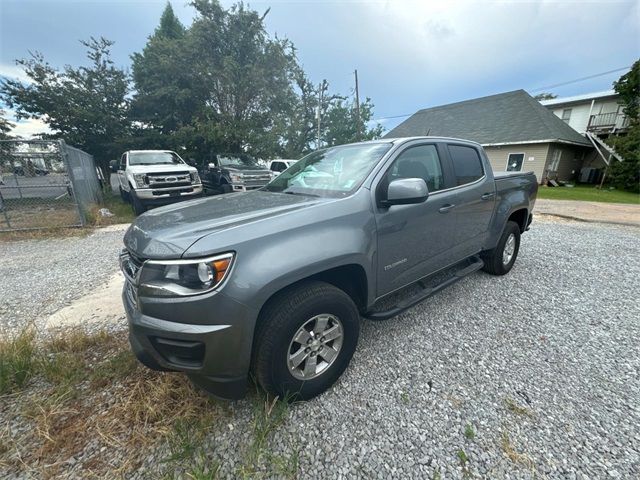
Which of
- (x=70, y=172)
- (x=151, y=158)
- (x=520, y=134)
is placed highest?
(x=520, y=134)

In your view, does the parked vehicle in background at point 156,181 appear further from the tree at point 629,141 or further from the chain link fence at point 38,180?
the tree at point 629,141

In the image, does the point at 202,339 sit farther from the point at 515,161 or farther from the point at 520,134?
the point at 520,134

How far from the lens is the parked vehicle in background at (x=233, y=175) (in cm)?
1012

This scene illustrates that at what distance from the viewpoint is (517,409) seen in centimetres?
191

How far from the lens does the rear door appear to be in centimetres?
302

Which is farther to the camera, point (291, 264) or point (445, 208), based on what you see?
point (445, 208)

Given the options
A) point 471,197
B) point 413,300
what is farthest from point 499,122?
point 413,300

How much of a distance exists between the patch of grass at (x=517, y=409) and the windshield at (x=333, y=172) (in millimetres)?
1863

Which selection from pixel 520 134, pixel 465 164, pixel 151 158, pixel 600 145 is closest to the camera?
pixel 465 164

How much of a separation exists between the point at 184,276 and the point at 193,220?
18.7 inches

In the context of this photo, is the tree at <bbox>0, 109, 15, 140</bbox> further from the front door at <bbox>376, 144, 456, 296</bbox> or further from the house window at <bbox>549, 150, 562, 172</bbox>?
the house window at <bbox>549, 150, 562, 172</bbox>

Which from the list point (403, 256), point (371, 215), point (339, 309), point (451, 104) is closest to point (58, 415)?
point (339, 309)

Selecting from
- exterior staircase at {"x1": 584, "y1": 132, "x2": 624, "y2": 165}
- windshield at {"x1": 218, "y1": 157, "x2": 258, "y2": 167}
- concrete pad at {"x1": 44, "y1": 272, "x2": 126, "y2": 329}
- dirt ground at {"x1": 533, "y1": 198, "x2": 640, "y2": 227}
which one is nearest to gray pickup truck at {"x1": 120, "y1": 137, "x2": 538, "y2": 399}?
concrete pad at {"x1": 44, "y1": 272, "x2": 126, "y2": 329}

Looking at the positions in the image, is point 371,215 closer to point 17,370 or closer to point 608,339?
point 608,339
